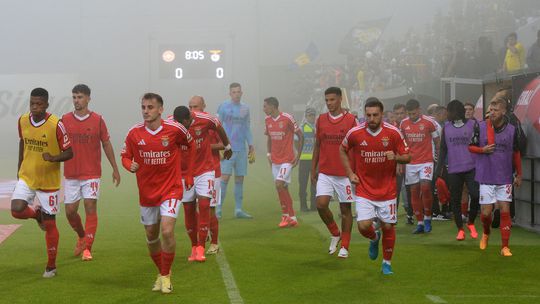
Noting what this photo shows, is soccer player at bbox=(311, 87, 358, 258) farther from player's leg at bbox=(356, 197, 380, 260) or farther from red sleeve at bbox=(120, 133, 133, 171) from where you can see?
red sleeve at bbox=(120, 133, 133, 171)

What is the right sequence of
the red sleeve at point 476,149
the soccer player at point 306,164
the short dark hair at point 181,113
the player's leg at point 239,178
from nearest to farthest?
1. the short dark hair at point 181,113
2. the red sleeve at point 476,149
3. the player's leg at point 239,178
4. the soccer player at point 306,164

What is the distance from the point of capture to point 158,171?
8.80 metres

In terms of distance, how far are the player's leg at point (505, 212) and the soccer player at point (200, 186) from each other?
11.2 feet

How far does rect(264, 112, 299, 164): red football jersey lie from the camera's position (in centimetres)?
1493

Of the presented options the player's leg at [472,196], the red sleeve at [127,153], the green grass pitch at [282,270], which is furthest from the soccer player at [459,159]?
the red sleeve at [127,153]

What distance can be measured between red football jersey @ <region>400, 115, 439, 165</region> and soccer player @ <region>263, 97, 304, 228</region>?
1878 mm

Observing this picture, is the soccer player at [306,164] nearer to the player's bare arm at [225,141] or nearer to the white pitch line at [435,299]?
the player's bare arm at [225,141]

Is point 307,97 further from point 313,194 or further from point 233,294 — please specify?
point 233,294

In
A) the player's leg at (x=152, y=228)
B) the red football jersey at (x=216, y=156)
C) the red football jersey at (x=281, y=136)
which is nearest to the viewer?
the player's leg at (x=152, y=228)

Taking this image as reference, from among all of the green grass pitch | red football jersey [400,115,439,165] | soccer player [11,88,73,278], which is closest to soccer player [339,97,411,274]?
the green grass pitch

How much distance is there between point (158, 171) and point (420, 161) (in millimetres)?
5939

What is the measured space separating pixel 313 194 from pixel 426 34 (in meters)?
15.4

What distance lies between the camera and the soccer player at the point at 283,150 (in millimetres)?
14609

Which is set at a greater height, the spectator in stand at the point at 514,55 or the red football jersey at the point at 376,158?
the spectator in stand at the point at 514,55
